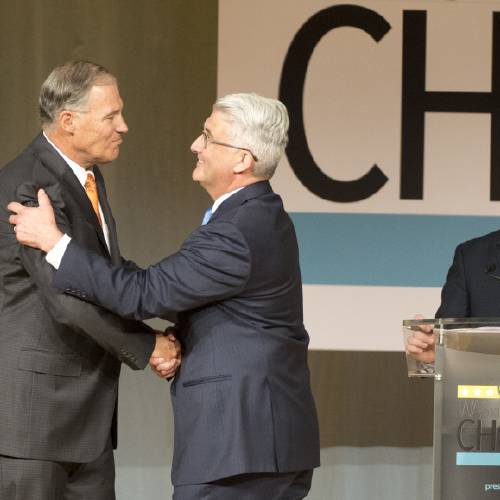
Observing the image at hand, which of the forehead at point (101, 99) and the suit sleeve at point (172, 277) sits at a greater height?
the forehead at point (101, 99)

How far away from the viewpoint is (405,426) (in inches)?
185

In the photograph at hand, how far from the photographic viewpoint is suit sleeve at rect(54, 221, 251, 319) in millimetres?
2619

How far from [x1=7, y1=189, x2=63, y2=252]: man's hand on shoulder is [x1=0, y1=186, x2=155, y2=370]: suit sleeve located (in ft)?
0.17

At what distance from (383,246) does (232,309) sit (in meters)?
2.04

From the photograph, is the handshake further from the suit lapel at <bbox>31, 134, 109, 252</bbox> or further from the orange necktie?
the orange necktie

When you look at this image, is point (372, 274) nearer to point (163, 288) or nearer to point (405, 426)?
point (405, 426)

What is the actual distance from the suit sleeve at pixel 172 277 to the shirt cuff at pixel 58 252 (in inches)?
0.6

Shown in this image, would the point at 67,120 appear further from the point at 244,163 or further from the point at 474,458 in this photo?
the point at 474,458

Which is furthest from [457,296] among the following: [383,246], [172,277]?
[383,246]

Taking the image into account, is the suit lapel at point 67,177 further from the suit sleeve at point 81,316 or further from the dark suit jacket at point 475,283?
the dark suit jacket at point 475,283

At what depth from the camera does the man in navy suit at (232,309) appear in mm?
2617

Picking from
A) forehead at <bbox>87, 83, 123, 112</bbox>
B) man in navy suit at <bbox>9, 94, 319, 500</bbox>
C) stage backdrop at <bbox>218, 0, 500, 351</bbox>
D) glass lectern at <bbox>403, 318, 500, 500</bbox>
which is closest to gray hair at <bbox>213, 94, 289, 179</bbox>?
man in navy suit at <bbox>9, 94, 319, 500</bbox>

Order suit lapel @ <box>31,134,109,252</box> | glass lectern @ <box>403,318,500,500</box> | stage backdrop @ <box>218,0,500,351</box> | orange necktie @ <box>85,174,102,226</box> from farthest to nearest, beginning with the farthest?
stage backdrop @ <box>218,0,500,351</box> < orange necktie @ <box>85,174,102,226</box> < suit lapel @ <box>31,134,109,252</box> < glass lectern @ <box>403,318,500,500</box>

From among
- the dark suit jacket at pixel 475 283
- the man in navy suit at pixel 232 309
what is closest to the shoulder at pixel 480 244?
the dark suit jacket at pixel 475 283
